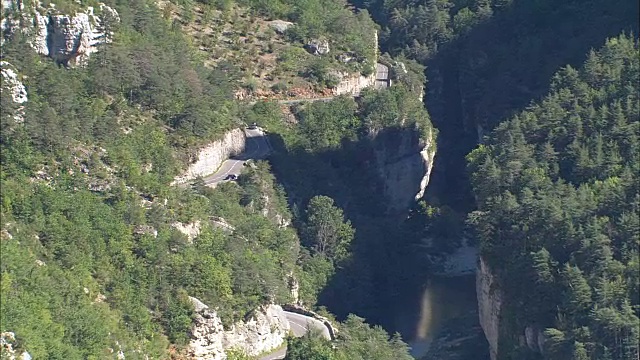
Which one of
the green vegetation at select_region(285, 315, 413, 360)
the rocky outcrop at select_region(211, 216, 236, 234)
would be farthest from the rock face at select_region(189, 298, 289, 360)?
the rocky outcrop at select_region(211, 216, 236, 234)

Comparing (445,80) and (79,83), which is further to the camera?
(445,80)

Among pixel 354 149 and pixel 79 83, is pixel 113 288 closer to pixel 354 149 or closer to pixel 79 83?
pixel 79 83

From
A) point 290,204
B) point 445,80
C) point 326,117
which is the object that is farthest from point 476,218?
→ point 445,80

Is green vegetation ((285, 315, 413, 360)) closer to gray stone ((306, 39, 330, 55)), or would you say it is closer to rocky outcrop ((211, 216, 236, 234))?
rocky outcrop ((211, 216, 236, 234))

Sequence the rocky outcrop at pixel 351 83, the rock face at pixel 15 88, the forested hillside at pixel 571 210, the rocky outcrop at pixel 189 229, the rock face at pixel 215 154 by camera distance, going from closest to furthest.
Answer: the forested hillside at pixel 571 210 < the rock face at pixel 15 88 < the rocky outcrop at pixel 189 229 < the rock face at pixel 215 154 < the rocky outcrop at pixel 351 83

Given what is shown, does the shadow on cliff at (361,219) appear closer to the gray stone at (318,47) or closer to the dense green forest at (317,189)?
the dense green forest at (317,189)

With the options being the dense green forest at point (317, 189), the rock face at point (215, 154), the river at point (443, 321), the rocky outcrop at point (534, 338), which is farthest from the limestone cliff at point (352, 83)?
the rocky outcrop at point (534, 338)

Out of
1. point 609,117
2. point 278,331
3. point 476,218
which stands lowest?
point 278,331
